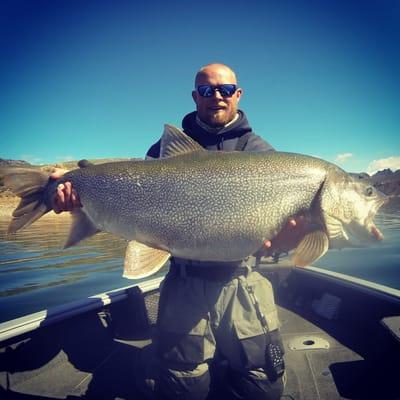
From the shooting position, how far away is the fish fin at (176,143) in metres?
3.19

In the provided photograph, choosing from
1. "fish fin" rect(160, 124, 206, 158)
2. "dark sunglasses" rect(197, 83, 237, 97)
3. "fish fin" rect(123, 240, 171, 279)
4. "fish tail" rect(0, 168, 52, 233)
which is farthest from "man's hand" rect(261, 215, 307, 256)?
"fish tail" rect(0, 168, 52, 233)

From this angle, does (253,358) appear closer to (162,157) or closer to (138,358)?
(138,358)

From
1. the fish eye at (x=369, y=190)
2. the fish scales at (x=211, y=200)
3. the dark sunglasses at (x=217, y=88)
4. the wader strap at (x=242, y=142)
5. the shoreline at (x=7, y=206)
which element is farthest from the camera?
the shoreline at (x=7, y=206)

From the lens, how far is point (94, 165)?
342 centimetres

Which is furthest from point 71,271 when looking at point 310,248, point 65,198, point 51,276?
point 310,248

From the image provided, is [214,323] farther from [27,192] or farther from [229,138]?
[27,192]

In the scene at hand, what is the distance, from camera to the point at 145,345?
15.3 ft

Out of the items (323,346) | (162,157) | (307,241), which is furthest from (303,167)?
(323,346)

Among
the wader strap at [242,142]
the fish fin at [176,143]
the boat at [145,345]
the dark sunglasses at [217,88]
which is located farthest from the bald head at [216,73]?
the boat at [145,345]

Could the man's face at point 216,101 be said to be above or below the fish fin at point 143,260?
above

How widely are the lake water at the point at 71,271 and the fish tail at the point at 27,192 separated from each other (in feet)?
17.4

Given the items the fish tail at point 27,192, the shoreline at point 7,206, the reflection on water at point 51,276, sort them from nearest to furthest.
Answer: the fish tail at point 27,192, the reflection on water at point 51,276, the shoreline at point 7,206

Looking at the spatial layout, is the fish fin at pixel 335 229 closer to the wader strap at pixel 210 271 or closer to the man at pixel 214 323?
the man at pixel 214 323

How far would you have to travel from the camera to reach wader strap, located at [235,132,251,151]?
3850 mm
